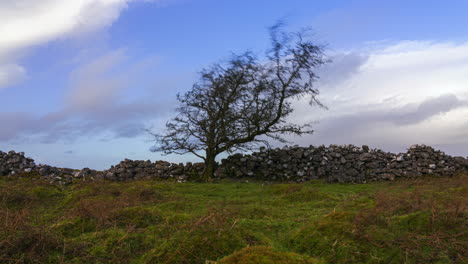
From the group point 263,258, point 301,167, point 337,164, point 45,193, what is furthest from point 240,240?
point 337,164

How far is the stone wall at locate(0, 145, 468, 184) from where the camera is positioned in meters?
20.1

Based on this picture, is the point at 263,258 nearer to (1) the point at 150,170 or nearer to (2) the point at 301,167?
(2) the point at 301,167

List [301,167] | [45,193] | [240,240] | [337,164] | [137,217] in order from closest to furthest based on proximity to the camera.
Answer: [240,240] → [137,217] → [45,193] → [337,164] → [301,167]

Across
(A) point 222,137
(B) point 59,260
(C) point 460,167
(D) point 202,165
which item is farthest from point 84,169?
(C) point 460,167

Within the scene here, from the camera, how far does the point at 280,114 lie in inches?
796

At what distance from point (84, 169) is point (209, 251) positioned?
18141mm

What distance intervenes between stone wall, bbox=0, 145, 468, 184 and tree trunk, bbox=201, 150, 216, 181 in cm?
32

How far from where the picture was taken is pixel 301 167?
20.6 m

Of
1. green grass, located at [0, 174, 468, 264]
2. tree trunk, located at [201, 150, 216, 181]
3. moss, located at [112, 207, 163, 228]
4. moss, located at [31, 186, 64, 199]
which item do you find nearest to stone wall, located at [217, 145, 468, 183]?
tree trunk, located at [201, 150, 216, 181]

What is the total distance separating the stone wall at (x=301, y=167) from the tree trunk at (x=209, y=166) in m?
0.32

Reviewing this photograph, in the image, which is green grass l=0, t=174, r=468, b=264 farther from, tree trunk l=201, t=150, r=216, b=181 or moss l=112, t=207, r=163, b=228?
tree trunk l=201, t=150, r=216, b=181

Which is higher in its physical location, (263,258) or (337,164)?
(337,164)

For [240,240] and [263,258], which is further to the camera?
[240,240]

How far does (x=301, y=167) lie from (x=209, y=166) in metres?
4.92
